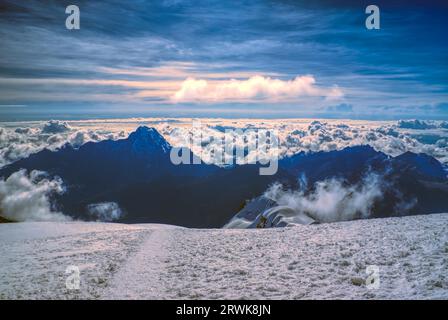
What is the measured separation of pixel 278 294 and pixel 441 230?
35.6 ft

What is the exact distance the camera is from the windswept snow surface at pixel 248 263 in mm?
13094

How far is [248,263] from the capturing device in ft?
55.6

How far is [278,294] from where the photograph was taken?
42.3 feet

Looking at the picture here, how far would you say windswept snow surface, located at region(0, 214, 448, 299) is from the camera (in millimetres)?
13094

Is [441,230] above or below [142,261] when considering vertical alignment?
above

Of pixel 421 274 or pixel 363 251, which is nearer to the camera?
pixel 421 274

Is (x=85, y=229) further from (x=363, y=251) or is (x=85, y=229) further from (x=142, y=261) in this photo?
(x=363, y=251)

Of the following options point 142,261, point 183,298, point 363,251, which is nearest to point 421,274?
point 363,251
